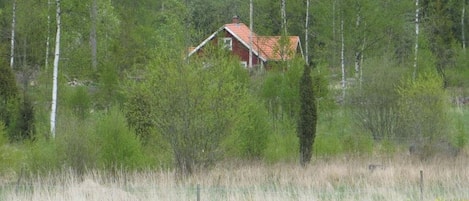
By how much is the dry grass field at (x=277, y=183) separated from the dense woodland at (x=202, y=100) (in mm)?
874

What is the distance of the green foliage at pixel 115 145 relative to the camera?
1750 centimetres

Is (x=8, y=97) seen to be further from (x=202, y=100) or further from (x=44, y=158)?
(x=202, y=100)

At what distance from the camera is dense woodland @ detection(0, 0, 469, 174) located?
57.6 feet

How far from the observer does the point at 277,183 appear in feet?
53.2

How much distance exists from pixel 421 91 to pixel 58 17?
9.95 m

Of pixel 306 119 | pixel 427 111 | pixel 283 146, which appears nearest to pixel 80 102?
pixel 283 146

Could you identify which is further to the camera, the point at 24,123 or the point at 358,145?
the point at 24,123

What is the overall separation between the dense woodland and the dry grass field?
2.87 feet

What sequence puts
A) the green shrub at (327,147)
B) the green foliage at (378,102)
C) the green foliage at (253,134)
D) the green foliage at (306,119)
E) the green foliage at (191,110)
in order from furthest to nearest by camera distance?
the green foliage at (378,102) < the green shrub at (327,147) < the green foliage at (306,119) < the green foliage at (253,134) < the green foliage at (191,110)

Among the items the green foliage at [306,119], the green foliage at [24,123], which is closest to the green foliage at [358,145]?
the green foliage at [306,119]

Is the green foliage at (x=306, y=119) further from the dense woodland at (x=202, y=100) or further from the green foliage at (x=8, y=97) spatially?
the green foliage at (x=8, y=97)

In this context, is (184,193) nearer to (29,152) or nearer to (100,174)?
(100,174)

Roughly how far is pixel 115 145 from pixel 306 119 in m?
5.17

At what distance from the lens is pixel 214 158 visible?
17.8m
